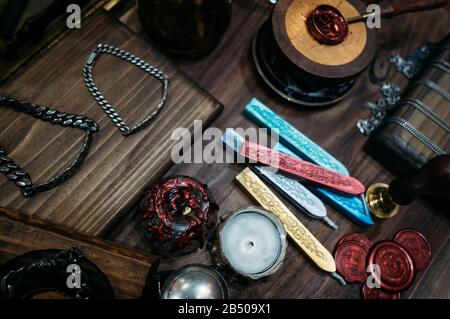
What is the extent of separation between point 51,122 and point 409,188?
2.46ft

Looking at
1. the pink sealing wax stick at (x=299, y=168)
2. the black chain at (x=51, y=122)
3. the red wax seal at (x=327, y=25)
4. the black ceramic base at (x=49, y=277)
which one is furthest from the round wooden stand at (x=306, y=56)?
the black ceramic base at (x=49, y=277)

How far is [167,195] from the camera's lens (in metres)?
0.79

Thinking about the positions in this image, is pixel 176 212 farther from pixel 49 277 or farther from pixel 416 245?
pixel 416 245

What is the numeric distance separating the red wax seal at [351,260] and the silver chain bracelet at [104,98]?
0.50m

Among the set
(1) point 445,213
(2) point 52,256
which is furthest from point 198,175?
(1) point 445,213

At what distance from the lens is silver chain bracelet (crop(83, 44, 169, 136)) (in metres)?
0.87

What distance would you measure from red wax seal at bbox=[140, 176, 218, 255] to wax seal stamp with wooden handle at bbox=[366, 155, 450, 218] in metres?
0.40

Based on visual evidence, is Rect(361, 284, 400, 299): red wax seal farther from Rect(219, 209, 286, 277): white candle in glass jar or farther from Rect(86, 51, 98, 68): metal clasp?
Rect(86, 51, 98, 68): metal clasp

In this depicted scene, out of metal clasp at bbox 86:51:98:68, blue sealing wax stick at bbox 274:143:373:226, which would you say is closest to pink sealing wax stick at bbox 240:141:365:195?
blue sealing wax stick at bbox 274:143:373:226

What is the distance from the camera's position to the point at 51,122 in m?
0.84

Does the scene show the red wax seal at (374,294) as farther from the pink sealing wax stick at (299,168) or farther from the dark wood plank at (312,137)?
the pink sealing wax stick at (299,168)

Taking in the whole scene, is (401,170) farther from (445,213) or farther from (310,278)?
(310,278)

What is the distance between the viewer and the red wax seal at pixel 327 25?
2.99 feet
